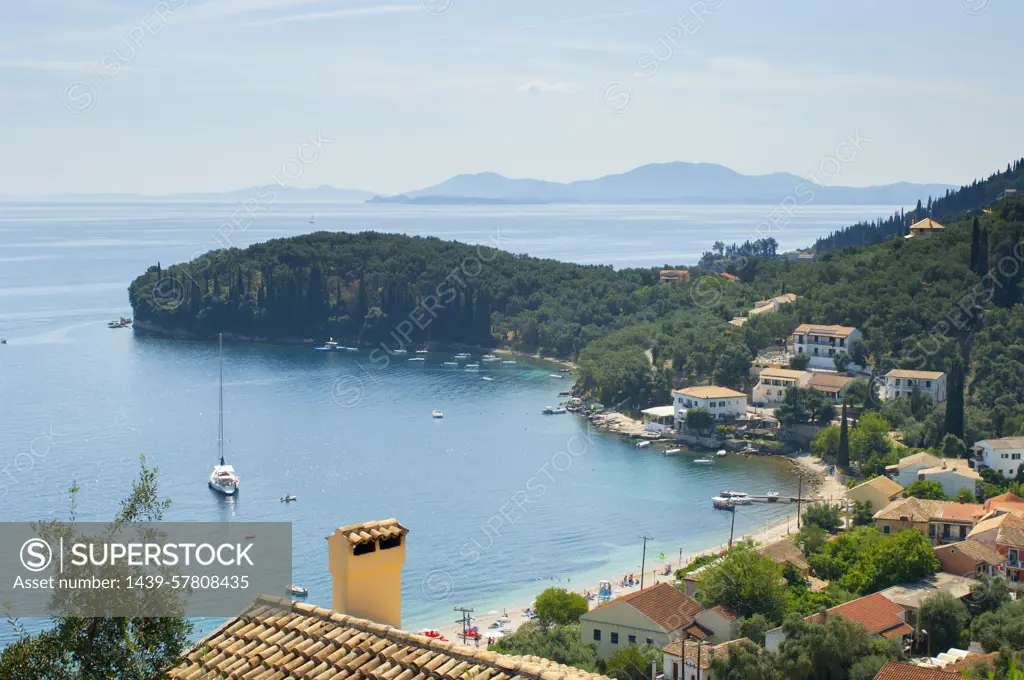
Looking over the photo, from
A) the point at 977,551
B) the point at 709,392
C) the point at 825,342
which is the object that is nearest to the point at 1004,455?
the point at 977,551

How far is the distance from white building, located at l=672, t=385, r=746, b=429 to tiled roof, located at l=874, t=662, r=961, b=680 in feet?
86.9

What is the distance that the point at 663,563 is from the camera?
2809 cm

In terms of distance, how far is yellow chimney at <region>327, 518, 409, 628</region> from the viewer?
578 cm

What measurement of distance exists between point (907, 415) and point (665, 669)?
76.3ft

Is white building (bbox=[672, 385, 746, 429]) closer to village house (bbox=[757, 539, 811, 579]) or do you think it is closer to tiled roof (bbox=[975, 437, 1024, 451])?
tiled roof (bbox=[975, 437, 1024, 451])

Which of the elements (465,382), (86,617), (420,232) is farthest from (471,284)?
(420,232)

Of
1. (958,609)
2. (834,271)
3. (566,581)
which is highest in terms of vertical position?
(834,271)

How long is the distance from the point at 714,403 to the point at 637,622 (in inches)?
905

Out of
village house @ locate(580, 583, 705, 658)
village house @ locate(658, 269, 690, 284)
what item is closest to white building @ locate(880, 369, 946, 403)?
village house @ locate(580, 583, 705, 658)

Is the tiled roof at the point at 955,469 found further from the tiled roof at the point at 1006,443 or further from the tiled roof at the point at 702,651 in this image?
the tiled roof at the point at 702,651

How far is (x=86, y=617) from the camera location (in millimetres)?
4805

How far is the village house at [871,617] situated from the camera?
18578 mm

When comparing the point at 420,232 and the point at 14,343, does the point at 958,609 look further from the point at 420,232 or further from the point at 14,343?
the point at 420,232

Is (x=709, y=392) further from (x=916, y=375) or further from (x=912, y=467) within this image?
(x=912, y=467)
